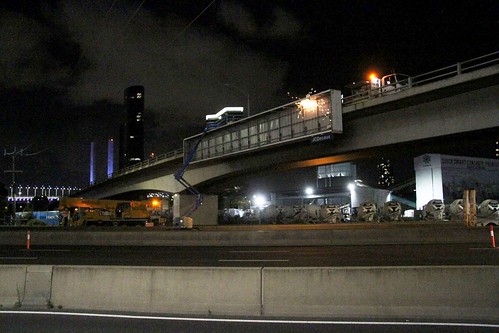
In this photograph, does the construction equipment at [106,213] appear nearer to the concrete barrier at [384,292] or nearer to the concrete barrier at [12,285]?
A: the concrete barrier at [12,285]

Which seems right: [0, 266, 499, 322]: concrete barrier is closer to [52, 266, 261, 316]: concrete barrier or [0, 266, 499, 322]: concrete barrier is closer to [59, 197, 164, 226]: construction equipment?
[52, 266, 261, 316]: concrete barrier

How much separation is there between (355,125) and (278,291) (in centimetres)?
2249

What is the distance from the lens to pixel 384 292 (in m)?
8.27

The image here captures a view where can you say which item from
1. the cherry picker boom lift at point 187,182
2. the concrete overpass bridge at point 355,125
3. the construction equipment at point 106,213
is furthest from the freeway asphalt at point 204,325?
the construction equipment at point 106,213

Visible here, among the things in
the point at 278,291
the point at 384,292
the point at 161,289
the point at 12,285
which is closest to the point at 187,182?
the point at 12,285

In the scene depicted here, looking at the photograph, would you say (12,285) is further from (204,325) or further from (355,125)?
(355,125)

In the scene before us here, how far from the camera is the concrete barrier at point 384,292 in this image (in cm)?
809

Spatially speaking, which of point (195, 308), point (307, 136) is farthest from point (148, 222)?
point (195, 308)

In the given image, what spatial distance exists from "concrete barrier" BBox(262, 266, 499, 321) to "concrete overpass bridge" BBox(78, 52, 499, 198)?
626 inches

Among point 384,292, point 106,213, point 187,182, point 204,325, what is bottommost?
point 204,325

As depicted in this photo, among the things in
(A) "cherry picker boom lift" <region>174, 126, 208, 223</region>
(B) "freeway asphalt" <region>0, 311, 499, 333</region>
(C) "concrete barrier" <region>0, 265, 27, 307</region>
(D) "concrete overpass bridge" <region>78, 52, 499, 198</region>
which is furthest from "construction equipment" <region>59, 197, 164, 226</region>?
(B) "freeway asphalt" <region>0, 311, 499, 333</region>

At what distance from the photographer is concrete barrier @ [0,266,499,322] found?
815cm

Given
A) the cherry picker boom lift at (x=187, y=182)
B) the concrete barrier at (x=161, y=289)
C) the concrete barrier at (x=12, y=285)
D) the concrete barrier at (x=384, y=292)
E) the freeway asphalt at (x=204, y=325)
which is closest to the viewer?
the freeway asphalt at (x=204, y=325)

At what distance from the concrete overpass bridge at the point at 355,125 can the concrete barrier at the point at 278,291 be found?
1608 centimetres
